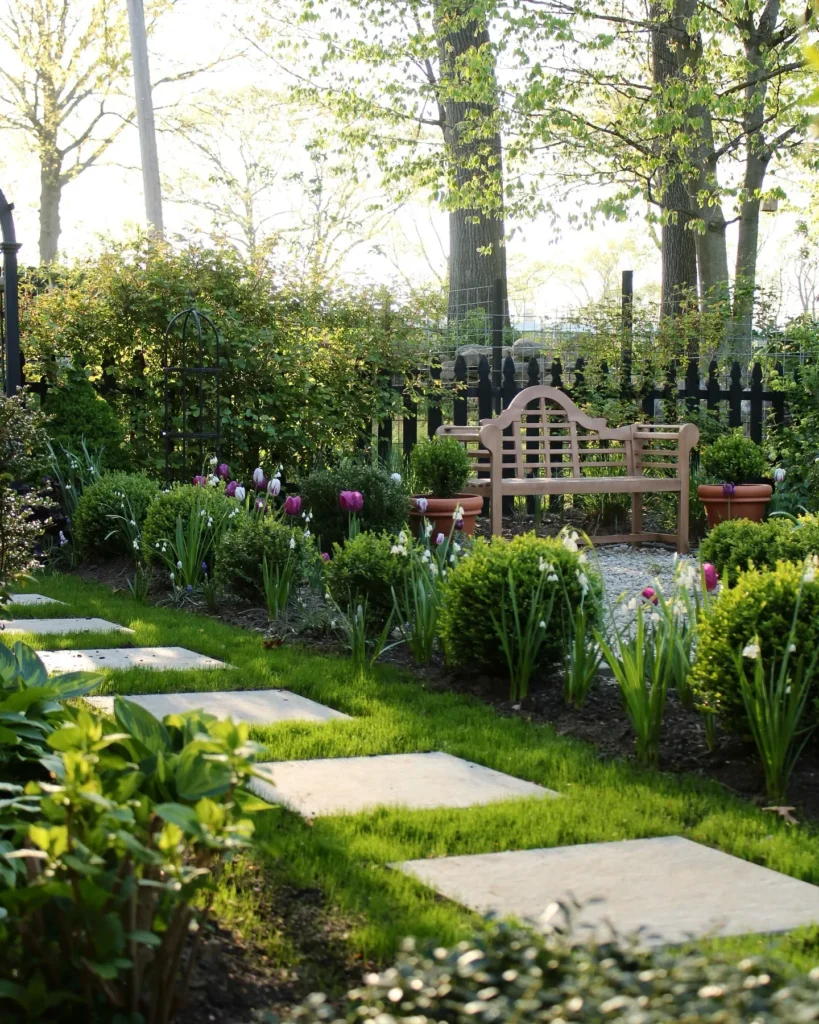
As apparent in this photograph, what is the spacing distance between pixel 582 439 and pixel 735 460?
1167 mm

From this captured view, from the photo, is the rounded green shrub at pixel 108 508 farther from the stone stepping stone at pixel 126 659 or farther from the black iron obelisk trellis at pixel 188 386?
the stone stepping stone at pixel 126 659

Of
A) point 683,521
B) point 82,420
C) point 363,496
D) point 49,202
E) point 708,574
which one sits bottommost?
point 683,521

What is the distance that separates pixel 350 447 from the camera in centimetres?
888

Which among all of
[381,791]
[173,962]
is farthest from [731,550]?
[173,962]

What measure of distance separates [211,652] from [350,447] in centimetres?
431

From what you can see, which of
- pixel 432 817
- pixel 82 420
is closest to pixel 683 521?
pixel 82 420

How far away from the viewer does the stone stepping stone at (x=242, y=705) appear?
3.62m

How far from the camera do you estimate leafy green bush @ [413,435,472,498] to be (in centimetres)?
752

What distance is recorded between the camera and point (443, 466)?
24.7 feet

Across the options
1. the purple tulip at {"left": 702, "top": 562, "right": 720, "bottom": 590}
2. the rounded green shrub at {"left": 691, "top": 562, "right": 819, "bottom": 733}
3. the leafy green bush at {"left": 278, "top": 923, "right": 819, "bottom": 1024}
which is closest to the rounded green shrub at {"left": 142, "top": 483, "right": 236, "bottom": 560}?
the purple tulip at {"left": 702, "top": 562, "right": 720, "bottom": 590}

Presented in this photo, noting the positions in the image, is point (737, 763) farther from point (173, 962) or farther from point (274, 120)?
point (274, 120)

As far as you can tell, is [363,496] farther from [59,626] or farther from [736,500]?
[736,500]

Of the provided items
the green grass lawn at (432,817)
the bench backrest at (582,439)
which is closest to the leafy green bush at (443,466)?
the bench backrest at (582,439)

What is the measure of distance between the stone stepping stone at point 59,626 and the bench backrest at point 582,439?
3307 millimetres
